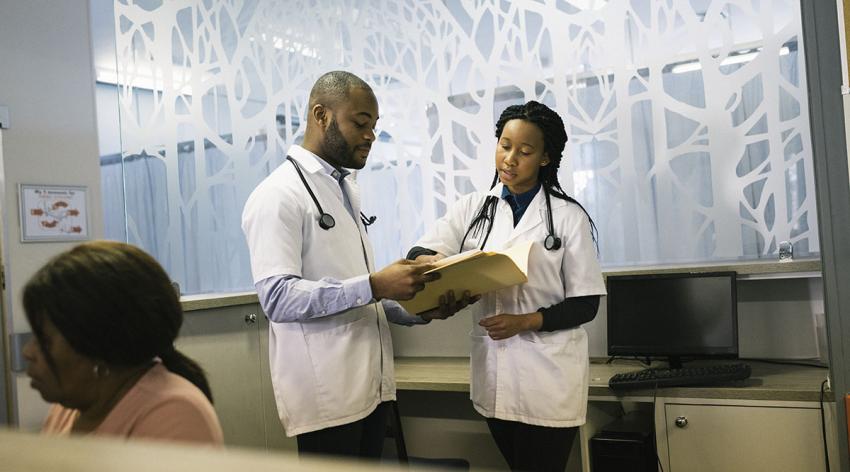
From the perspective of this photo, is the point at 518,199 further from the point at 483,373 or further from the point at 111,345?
the point at 111,345

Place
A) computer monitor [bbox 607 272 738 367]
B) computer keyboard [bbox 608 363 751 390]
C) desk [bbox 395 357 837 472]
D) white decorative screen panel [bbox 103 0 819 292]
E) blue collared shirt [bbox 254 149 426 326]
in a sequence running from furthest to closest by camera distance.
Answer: white decorative screen panel [bbox 103 0 819 292], computer monitor [bbox 607 272 738 367], computer keyboard [bbox 608 363 751 390], desk [bbox 395 357 837 472], blue collared shirt [bbox 254 149 426 326]

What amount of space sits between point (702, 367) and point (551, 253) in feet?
2.95

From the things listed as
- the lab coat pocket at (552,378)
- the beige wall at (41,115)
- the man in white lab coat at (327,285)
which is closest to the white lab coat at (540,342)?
the lab coat pocket at (552,378)

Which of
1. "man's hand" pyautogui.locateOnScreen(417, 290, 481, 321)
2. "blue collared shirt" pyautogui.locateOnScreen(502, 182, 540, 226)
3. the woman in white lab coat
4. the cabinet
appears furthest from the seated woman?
the cabinet

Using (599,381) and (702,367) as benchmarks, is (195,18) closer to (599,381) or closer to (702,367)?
(599,381)

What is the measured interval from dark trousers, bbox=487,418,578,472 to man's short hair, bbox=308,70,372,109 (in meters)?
0.98

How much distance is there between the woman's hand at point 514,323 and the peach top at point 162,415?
3.33 feet

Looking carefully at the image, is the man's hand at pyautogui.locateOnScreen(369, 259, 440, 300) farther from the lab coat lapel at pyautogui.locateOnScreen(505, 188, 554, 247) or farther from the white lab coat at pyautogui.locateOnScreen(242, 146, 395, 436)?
the lab coat lapel at pyautogui.locateOnScreen(505, 188, 554, 247)

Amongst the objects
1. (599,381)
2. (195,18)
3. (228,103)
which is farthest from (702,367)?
(195,18)

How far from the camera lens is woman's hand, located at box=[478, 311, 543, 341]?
205 cm

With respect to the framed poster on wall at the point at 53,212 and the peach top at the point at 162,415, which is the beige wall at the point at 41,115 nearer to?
the framed poster on wall at the point at 53,212

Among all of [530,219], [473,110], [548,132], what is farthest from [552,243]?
[473,110]

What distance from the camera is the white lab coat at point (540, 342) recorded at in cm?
207

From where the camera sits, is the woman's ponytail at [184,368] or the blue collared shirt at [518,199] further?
the blue collared shirt at [518,199]
